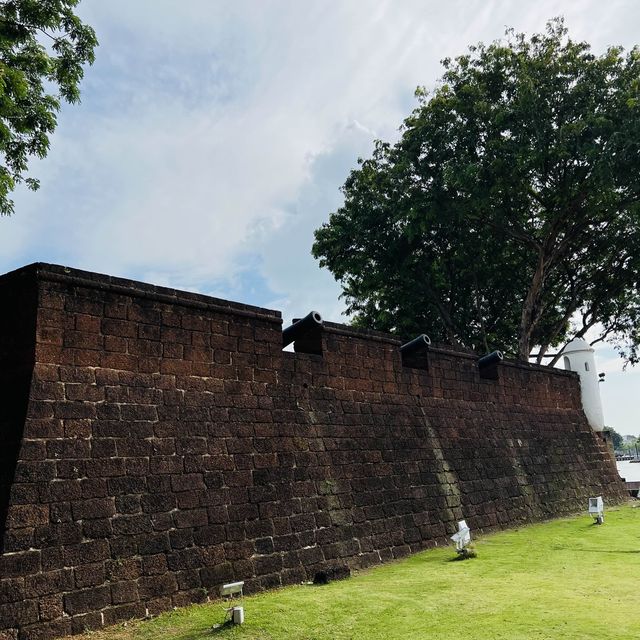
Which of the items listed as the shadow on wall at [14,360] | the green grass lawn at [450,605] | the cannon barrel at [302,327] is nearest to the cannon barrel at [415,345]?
the cannon barrel at [302,327]

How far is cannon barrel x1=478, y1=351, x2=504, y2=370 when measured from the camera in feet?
37.7

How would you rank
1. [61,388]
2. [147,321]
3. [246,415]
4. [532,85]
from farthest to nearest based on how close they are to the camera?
1. [532,85]
2. [246,415]
3. [147,321]
4. [61,388]

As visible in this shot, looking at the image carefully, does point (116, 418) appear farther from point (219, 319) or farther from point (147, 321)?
point (219, 319)

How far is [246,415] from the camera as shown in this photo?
21.1 feet

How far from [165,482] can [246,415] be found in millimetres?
1289

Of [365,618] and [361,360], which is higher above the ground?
[361,360]

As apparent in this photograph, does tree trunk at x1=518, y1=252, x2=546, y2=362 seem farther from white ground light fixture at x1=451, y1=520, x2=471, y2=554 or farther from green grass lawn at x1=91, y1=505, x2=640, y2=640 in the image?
white ground light fixture at x1=451, y1=520, x2=471, y2=554

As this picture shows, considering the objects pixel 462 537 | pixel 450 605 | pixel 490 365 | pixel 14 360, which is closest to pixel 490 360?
pixel 490 365

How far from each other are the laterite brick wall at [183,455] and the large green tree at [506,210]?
7822mm

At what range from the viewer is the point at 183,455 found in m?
5.63

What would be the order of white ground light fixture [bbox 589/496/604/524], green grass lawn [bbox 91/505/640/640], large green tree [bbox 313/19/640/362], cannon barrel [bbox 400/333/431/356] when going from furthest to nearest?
large green tree [bbox 313/19/640/362], white ground light fixture [bbox 589/496/604/524], cannon barrel [bbox 400/333/431/356], green grass lawn [bbox 91/505/640/640]

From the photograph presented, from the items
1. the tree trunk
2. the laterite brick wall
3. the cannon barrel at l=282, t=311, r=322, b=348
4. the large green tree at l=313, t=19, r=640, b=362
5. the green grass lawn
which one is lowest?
the green grass lawn

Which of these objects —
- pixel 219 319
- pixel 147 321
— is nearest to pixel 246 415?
pixel 219 319

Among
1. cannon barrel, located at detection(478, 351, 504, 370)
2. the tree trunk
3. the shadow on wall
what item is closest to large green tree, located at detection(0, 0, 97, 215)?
the shadow on wall
